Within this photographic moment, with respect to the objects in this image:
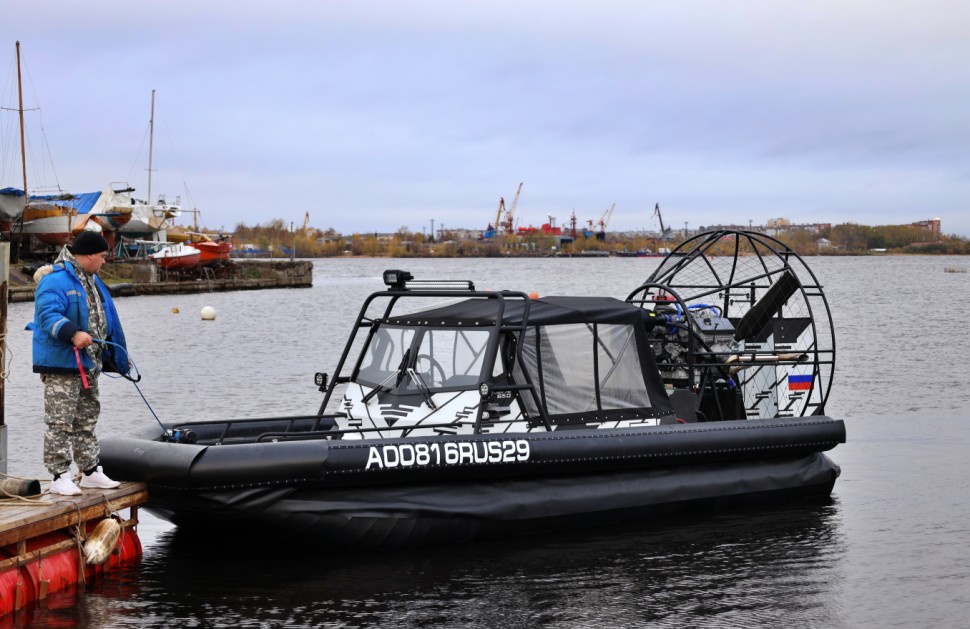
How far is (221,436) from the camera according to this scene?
A: 1023 cm

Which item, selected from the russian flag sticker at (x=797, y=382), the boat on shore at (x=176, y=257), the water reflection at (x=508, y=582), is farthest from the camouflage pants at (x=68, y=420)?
the boat on shore at (x=176, y=257)

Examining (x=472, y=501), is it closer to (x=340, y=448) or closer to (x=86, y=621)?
(x=340, y=448)

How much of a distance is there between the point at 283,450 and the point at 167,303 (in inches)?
2096

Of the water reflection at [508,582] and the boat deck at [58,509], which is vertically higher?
the boat deck at [58,509]

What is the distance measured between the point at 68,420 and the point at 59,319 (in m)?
0.75

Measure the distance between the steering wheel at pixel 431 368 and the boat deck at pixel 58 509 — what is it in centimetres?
268

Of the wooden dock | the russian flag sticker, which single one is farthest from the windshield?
the russian flag sticker

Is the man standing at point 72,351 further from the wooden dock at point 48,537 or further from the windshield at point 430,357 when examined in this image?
the windshield at point 430,357

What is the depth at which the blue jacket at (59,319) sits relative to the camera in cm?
781

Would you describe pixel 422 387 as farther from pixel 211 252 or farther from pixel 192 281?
pixel 211 252

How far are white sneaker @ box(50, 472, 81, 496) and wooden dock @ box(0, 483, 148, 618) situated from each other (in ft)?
0.12

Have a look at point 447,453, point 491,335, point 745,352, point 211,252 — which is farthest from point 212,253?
point 447,453

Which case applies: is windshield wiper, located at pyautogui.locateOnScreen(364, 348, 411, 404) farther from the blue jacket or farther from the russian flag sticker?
the russian flag sticker

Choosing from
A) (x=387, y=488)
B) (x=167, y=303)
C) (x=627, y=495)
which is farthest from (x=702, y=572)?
(x=167, y=303)
